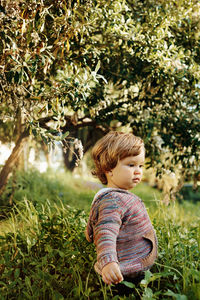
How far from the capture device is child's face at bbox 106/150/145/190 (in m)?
2.03

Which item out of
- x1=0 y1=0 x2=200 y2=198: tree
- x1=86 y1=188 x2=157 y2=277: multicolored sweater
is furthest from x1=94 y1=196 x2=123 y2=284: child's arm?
x1=0 y1=0 x2=200 y2=198: tree

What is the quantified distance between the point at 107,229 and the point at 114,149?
1.62 feet

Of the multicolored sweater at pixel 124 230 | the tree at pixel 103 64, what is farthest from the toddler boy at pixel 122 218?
the tree at pixel 103 64

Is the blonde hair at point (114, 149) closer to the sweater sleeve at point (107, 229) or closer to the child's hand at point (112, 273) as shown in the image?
the sweater sleeve at point (107, 229)

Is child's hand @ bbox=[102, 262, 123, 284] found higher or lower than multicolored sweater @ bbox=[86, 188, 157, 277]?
lower

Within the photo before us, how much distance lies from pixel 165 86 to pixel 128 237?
191 cm

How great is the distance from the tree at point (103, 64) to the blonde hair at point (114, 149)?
54 centimetres

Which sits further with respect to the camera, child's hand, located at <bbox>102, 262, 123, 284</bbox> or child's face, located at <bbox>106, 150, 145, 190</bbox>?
child's face, located at <bbox>106, 150, 145, 190</bbox>

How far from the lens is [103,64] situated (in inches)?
141

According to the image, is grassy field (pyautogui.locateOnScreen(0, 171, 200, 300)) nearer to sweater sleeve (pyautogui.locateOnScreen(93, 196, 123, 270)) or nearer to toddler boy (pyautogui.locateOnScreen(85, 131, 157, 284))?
toddler boy (pyautogui.locateOnScreen(85, 131, 157, 284))

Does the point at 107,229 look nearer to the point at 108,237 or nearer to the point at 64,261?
the point at 108,237

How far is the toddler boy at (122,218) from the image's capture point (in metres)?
1.85

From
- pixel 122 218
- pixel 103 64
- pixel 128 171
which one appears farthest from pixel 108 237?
pixel 103 64

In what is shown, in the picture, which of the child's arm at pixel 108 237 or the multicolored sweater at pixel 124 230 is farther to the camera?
the multicolored sweater at pixel 124 230
